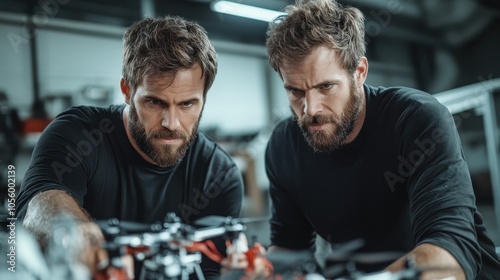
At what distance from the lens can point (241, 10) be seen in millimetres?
4164

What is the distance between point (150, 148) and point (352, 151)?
20.9 inches

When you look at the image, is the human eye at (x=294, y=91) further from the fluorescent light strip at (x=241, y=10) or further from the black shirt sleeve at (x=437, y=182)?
the fluorescent light strip at (x=241, y=10)

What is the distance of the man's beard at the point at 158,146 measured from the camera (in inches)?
50.9

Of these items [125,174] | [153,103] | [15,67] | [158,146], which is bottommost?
[15,67]

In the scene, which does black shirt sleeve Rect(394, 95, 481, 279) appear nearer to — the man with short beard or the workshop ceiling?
the man with short beard

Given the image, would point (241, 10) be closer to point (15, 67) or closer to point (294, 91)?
point (15, 67)

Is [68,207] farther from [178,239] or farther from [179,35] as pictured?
[179,35]

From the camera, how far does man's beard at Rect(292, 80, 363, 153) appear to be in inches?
50.9

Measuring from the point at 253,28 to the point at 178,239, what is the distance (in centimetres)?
430

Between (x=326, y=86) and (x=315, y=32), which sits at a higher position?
(x=315, y=32)

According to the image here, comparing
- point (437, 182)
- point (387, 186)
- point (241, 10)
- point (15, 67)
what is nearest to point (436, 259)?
point (437, 182)

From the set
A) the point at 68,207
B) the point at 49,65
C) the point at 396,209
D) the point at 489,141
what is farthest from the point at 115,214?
the point at 49,65

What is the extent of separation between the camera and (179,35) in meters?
1.35

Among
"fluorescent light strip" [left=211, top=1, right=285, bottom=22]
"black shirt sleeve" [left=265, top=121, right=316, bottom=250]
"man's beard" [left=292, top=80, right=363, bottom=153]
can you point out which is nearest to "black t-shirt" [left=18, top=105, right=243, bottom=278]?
"black shirt sleeve" [left=265, top=121, right=316, bottom=250]
